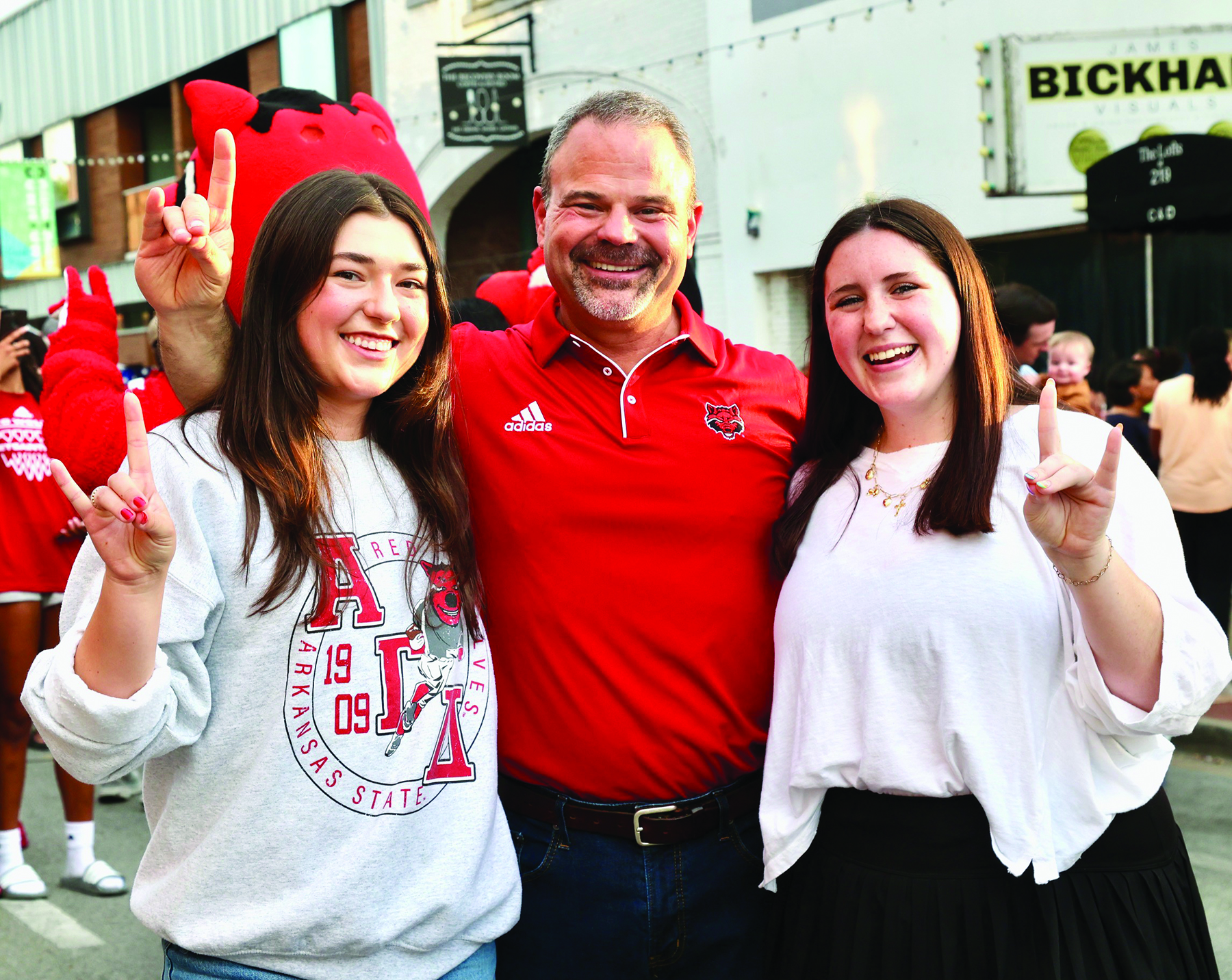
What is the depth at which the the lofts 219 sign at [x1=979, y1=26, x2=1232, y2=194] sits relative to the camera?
8.09 meters

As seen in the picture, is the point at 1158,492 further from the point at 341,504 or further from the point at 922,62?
the point at 922,62

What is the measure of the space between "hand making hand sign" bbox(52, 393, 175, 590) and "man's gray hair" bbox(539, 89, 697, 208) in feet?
4.27

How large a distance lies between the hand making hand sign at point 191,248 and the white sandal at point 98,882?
3.29 m

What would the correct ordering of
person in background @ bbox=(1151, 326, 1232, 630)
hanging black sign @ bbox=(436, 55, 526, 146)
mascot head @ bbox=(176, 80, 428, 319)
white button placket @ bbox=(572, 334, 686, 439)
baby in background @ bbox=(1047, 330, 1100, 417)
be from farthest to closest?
hanging black sign @ bbox=(436, 55, 526, 146) < person in background @ bbox=(1151, 326, 1232, 630) < baby in background @ bbox=(1047, 330, 1100, 417) < mascot head @ bbox=(176, 80, 428, 319) < white button placket @ bbox=(572, 334, 686, 439)

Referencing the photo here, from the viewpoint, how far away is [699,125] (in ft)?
37.3

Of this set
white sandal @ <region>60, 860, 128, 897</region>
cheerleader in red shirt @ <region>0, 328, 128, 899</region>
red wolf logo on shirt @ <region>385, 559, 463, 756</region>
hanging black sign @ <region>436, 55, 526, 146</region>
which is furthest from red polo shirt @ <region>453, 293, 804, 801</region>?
hanging black sign @ <region>436, 55, 526, 146</region>

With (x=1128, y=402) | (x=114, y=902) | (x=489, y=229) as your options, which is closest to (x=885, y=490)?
(x=114, y=902)

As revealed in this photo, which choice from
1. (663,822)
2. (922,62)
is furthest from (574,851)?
(922,62)

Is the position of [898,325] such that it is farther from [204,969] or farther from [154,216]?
[204,969]

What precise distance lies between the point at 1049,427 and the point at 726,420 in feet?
2.78

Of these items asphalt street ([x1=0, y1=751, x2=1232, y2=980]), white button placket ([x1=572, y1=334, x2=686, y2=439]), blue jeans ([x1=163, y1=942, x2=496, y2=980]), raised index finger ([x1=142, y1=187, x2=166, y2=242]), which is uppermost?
raised index finger ([x1=142, y1=187, x2=166, y2=242])

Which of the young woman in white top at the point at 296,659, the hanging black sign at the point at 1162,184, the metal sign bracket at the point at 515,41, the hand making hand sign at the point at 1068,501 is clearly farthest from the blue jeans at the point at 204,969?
the metal sign bracket at the point at 515,41

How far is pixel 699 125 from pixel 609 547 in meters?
9.65

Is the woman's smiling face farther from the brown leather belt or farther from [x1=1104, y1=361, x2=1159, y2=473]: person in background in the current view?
[x1=1104, y1=361, x2=1159, y2=473]: person in background
